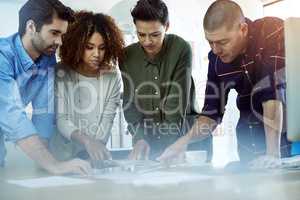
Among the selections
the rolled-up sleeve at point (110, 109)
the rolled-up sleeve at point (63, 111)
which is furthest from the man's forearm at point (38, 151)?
the rolled-up sleeve at point (110, 109)

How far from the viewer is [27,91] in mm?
1572

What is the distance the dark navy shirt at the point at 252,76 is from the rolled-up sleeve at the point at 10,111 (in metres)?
0.76

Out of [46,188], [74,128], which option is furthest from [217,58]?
[46,188]

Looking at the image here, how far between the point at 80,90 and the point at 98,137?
186mm

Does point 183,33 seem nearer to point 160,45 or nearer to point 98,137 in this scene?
point 160,45

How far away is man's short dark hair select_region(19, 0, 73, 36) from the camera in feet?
5.11

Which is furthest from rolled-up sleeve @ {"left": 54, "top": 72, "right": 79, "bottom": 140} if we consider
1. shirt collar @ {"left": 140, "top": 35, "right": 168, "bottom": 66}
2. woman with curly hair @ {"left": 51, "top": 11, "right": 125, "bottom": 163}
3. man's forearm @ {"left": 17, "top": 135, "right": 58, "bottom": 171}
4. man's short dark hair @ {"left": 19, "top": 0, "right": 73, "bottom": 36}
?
shirt collar @ {"left": 140, "top": 35, "right": 168, "bottom": 66}

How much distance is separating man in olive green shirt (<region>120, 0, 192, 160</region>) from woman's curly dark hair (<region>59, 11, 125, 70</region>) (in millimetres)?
56

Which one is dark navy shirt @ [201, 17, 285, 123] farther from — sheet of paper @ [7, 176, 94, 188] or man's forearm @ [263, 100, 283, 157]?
sheet of paper @ [7, 176, 94, 188]

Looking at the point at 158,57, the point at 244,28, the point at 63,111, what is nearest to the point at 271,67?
the point at 244,28

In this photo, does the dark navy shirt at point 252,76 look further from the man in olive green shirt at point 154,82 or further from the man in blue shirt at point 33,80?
the man in blue shirt at point 33,80

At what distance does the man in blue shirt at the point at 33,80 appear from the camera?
1.52 metres

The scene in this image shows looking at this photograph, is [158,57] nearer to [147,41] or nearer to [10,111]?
[147,41]

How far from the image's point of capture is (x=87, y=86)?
5.48 ft
